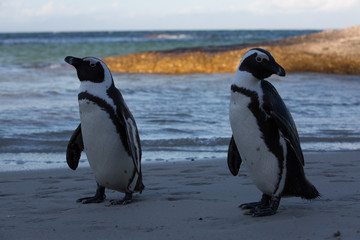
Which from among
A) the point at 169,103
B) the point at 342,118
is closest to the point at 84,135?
the point at 342,118

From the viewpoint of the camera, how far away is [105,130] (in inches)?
141

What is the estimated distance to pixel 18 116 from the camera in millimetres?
8039

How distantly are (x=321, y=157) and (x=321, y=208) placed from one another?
2.29 meters

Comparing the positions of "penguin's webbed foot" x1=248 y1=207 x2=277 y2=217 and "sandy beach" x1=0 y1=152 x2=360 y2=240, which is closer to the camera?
"sandy beach" x1=0 y1=152 x2=360 y2=240

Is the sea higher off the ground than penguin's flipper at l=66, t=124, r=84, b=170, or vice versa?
penguin's flipper at l=66, t=124, r=84, b=170

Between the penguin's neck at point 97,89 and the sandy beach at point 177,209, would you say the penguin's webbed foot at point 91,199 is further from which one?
the penguin's neck at point 97,89

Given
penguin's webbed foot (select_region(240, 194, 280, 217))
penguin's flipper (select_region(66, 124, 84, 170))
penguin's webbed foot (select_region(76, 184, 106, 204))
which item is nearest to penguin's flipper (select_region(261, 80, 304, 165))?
penguin's webbed foot (select_region(240, 194, 280, 217))

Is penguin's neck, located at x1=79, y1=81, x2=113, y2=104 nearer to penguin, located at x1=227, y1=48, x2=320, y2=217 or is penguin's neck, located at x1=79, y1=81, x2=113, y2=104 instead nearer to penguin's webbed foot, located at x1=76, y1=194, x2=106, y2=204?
penguin's webbed foot, located at x1=76, y1=194, x2=106, y2=204

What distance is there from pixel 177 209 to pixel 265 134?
2.24 feet

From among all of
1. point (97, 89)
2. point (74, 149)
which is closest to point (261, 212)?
point (97, 89)

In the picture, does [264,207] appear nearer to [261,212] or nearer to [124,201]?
[261,212]

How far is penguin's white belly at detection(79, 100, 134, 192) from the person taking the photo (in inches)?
140

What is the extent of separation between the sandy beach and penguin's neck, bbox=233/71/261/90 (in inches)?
27.8

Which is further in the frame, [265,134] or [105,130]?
[105,130]
